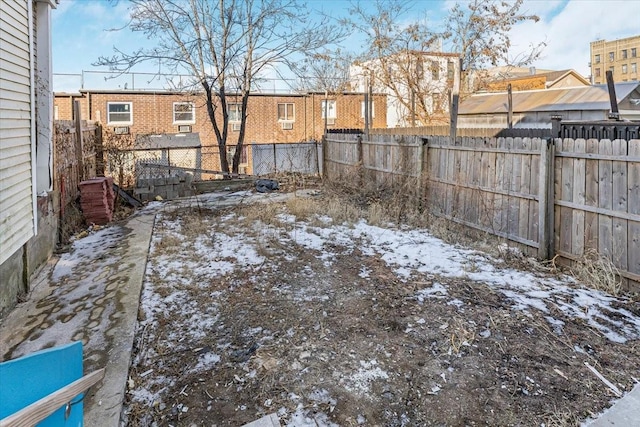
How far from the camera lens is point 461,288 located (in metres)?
4.16

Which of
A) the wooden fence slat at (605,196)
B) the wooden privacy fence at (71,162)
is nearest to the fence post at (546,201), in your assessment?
the wooden fence slat at (605,196)

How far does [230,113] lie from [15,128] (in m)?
18.3

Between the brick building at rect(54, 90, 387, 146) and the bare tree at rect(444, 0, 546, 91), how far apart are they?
5.22 metres

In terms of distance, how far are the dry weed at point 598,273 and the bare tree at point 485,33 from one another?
523 inches

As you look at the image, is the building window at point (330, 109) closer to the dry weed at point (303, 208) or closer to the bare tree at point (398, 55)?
the bare tree at point (398, 55)

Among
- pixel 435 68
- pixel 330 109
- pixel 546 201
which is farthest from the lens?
pixel 330 109

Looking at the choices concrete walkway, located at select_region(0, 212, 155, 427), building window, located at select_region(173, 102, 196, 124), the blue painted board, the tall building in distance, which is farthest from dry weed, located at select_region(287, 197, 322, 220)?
the tall building in distance

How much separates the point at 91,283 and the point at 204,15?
956cm

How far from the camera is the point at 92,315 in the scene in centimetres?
363

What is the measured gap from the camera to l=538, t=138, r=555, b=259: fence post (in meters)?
4.86

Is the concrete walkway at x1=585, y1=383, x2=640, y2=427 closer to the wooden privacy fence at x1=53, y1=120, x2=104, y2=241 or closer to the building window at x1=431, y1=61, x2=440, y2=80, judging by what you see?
the wooden privacy fence at x1=53, y1=120, x2=104, y2=241

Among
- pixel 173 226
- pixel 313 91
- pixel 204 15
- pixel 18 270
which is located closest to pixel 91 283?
pixel 18 270

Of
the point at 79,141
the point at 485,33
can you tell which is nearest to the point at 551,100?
the point at 485,33

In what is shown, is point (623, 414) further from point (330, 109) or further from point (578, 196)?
point (330, 109)
